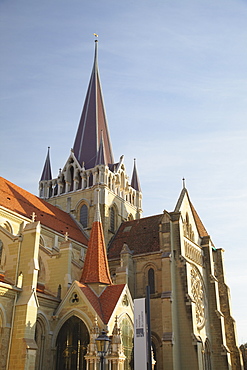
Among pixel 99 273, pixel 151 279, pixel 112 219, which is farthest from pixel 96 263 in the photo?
pixel 112 219

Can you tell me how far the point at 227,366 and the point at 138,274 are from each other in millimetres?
9620

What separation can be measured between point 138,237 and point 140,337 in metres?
20.8

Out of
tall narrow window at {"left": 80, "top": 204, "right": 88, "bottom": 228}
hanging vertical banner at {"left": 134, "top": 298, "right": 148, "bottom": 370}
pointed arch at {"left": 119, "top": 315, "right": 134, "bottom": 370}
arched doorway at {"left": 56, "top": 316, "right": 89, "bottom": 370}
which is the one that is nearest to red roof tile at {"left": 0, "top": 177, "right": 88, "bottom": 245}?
tall narrow window at {"left": 80, "top": 204, "right": 88, "bottom": 228}

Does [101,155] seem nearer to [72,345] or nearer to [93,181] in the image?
[93,181]

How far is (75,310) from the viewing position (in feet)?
77.9

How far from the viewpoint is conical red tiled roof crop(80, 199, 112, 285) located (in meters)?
26.3

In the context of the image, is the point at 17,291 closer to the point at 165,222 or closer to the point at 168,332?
the point at 168,332

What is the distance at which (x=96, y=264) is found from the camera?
89.1ft

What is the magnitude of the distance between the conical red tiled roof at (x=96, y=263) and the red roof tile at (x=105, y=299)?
829 millimetres

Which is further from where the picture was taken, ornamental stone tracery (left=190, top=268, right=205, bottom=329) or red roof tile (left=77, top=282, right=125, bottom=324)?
ornamental stone tracery (left=190, top=268, right=205, bottom=329)

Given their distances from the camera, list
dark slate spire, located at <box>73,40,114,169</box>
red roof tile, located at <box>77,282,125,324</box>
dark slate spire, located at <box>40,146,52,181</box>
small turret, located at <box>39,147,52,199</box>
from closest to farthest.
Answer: red roof tile, located at <box>77,282,125,324</box> < small turret, located at <box>39,147,52,199</box> < dark slate spire, located at <box>73,40,114,169</box> < dark slate spire, located at <box>40,146,52,181</box>

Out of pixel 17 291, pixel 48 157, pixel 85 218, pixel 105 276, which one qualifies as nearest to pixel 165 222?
pixel 105 276

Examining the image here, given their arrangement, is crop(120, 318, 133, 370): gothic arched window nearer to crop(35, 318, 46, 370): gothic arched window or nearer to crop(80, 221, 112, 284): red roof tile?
crop(80, 221, 112, 284): red roof tile

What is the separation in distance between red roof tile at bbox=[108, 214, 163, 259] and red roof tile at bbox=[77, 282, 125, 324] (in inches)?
361
